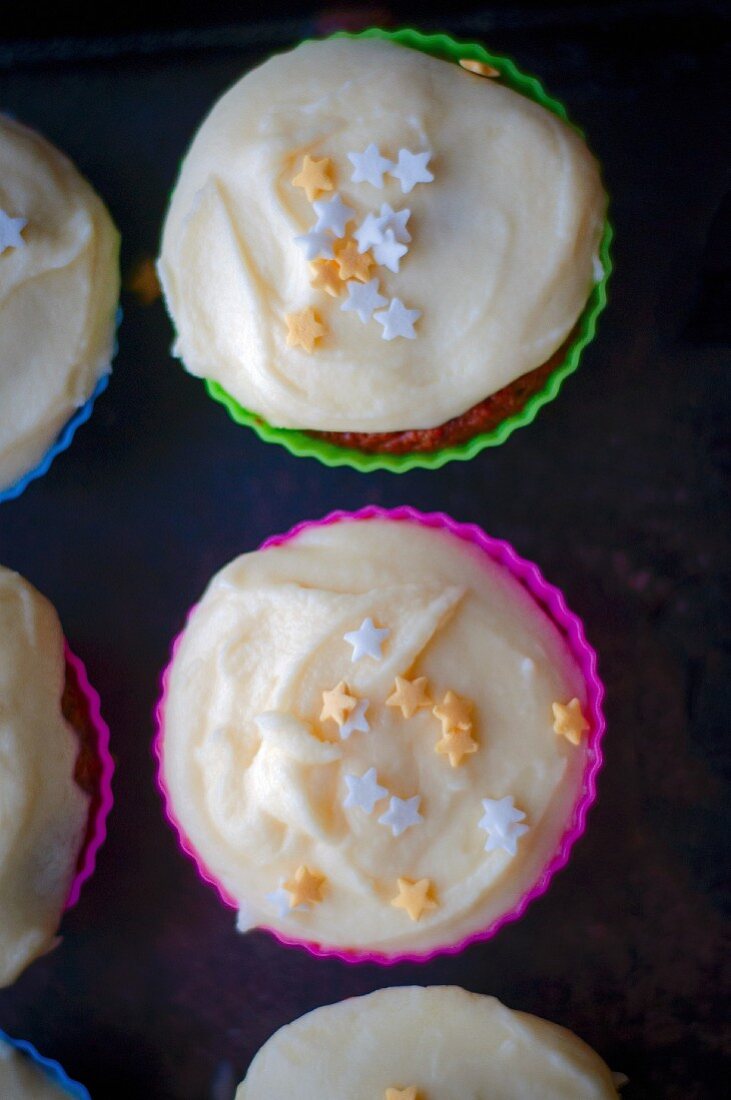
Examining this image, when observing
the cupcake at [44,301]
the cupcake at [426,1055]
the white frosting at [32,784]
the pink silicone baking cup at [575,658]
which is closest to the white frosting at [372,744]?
the pink silicone baking cup at [575,658]

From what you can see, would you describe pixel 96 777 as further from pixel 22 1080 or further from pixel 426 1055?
pixel 426 1055

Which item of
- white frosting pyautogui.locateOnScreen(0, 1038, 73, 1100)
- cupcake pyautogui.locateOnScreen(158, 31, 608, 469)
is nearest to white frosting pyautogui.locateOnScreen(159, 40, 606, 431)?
cupcake pyautogui.locateOnScreen(158, 31, 608, 469)

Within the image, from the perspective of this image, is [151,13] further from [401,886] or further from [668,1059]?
[668,1059]

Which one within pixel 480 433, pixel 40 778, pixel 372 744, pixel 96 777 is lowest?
pixel 96 777

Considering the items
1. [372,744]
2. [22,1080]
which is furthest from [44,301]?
[22,1080]

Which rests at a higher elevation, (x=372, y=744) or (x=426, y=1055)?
(x=372, y=744)

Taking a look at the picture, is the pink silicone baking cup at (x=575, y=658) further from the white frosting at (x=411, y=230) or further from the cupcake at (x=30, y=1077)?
the cupcake at (x=30, y=1077)

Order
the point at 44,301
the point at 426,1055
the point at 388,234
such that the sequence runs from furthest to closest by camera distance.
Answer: the point at 44,301 → the point at 426,1055 → the point at 388,234
